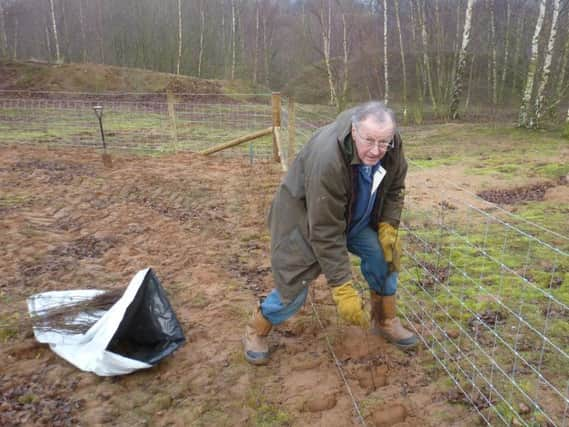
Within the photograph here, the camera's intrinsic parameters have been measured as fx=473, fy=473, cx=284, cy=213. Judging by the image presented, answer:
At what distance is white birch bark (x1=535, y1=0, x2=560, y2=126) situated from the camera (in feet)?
32.2

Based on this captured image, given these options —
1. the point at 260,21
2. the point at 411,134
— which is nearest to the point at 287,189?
the point at 411,134

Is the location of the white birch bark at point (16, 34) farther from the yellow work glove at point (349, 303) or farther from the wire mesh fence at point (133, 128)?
→ the yellow work glove at point (349, 303)

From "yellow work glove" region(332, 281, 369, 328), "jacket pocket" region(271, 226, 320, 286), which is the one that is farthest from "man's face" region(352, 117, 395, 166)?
"yellow work glove" region(332, 281, 369, 328)

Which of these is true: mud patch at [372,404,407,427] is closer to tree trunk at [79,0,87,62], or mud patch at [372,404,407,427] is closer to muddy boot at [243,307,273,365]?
muddy boot at [243,307,273,365]

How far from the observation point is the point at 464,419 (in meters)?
2.31

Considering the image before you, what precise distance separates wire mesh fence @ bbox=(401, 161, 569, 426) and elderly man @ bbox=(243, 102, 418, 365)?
0.35 metres

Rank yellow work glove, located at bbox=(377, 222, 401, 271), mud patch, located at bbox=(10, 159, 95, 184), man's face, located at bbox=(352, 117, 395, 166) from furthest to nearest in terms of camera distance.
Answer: mud patch, located at bbox=(10, 159, 95, 184) < yellow work glove, located at bbox=(377, 222, 401, 271) < man's face, located at bbox=(352, 117, 395, 166)

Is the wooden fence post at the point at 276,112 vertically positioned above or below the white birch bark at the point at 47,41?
below

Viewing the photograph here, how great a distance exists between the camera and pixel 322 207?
7.02 feet

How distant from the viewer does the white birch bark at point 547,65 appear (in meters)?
9.80

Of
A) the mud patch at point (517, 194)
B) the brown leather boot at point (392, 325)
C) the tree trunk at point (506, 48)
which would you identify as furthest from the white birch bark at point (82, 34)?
the brown leather boot at point (392, 325)

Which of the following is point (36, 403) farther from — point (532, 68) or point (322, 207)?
A: point (532, 68)

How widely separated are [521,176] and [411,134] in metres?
6.52

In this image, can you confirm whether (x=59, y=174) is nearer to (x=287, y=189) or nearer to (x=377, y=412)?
(x=287, y=189)
